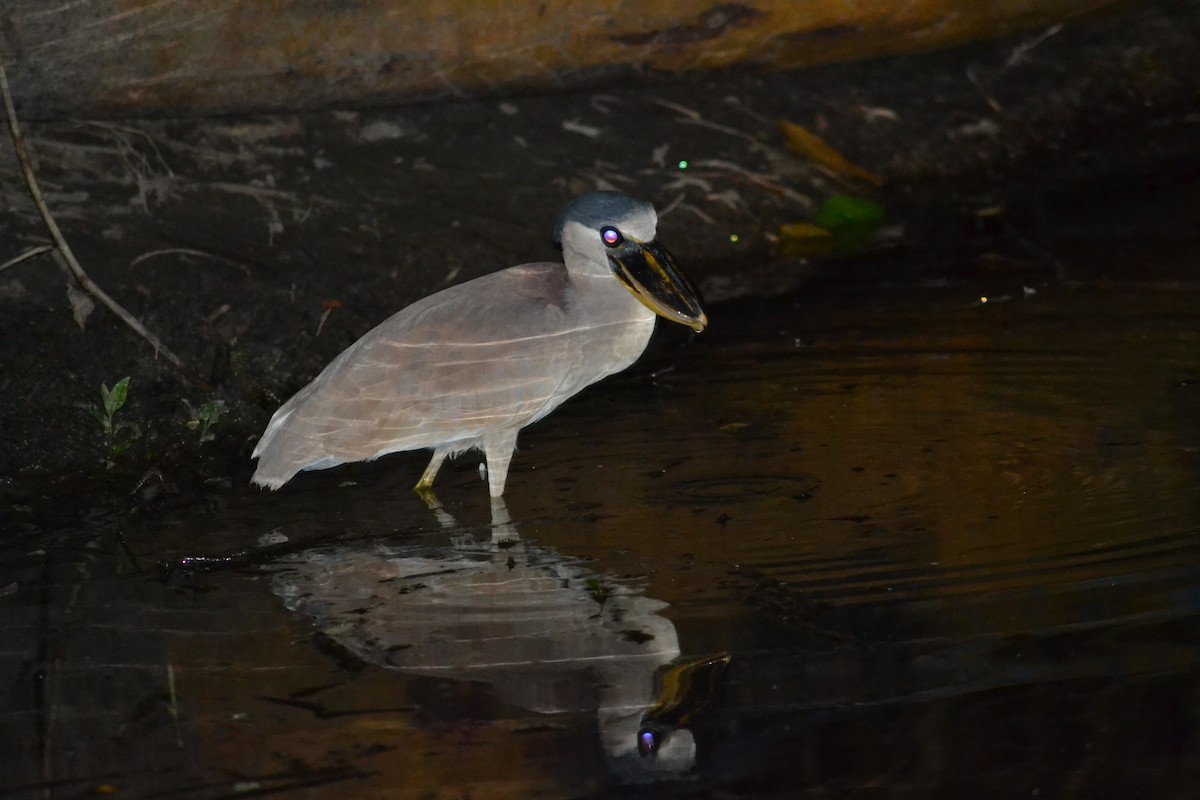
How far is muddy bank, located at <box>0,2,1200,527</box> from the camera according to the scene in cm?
656

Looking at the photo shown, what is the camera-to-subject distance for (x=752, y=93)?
9148 millimetres

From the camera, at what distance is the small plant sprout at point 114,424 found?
620cm

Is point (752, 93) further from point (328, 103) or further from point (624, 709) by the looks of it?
point (624, 709)

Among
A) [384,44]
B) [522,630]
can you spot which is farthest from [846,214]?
[522,630]

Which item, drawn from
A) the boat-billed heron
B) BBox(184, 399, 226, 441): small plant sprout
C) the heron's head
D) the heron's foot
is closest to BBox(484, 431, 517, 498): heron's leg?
the boat-billed heron

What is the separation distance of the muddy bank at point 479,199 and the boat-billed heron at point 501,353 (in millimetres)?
665

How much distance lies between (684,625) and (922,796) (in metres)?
1.05

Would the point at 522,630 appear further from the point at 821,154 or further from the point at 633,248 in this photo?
the point at 821,154

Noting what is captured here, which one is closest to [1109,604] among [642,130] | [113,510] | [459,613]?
[459,613]

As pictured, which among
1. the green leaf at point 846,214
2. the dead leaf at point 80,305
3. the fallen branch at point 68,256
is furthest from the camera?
the green leaf at point 846,214

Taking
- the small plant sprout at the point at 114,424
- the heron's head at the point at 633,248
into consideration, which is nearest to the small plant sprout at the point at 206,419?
the small plant sprout at the point at 114,424

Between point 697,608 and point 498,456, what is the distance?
129cm

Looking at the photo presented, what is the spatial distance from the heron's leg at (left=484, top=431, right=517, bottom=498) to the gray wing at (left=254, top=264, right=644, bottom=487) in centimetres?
4

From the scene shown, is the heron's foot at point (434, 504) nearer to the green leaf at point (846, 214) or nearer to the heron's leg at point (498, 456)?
the heron's leg at point (498, 456)
